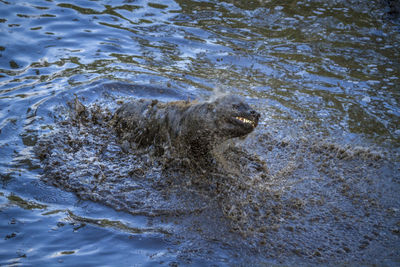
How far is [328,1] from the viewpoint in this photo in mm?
11570

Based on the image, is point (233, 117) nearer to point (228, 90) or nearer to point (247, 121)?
point (247, 121)

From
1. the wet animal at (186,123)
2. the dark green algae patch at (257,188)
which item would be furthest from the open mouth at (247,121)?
the dark green algae patch at (257,188)

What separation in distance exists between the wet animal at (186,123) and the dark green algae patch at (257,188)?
19 centimetres

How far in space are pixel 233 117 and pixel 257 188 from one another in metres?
0.99

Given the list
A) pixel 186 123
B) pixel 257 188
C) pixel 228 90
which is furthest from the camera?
pixel 228 90

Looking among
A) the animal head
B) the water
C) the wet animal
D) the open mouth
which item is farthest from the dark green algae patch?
the open mouth

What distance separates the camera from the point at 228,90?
777 centimetres

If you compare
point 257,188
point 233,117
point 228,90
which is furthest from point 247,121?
point 228,90

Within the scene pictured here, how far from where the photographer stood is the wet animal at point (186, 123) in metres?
5.53

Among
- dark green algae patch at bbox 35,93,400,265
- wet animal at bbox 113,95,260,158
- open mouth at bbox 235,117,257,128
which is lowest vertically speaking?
dark green algae patch at bbox 35,93,400,265

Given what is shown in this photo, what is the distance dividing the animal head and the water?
0.80 m

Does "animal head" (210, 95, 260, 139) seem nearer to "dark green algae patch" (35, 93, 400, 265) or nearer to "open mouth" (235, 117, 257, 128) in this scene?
"open mouth" (235, 117, 257, 128)

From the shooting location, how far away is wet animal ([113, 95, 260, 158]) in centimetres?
553

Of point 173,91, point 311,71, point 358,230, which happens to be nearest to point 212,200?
point 358,230
